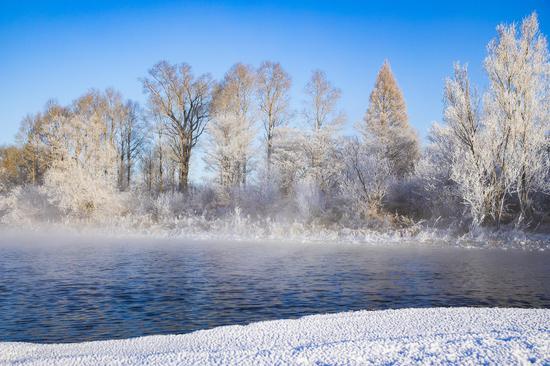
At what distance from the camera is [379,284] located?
10.7m

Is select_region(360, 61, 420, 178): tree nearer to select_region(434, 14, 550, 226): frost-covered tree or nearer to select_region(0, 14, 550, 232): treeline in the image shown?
select_region(0, 14, 550, 232): treeline

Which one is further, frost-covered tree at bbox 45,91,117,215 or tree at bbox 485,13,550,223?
frost-covered tree at bbox 45,91,117,215

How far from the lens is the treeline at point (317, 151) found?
→ 2223 cm

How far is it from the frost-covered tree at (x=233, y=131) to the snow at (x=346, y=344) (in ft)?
84.5

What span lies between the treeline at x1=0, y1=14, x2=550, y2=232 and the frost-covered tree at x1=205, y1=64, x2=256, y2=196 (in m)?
0.08

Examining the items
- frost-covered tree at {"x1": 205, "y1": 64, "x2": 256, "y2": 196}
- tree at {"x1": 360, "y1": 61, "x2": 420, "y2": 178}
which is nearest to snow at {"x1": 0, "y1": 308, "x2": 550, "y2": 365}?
tree at {"x1": 360, "y1": 61, "x2": 420, "y2": 178}

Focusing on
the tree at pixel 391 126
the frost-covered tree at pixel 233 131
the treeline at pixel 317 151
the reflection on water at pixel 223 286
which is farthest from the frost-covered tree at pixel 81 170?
the tree at pixel 391 126

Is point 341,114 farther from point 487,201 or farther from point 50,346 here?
point 50,346

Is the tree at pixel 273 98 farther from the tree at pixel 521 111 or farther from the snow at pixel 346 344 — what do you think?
the snow at pixel 346 344

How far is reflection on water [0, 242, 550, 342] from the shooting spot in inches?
298

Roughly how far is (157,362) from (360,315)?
3.58 meters

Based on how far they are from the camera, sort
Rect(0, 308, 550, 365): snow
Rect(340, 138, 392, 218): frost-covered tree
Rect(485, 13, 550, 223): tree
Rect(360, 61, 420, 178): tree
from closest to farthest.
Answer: Rect(0, 308, 550, 365): snow < Rect(485, 13, 550, 223): tree < Rect(340, 138, 392, 218): frost-covered tree < Rect(360, 61, 420, 178): tree

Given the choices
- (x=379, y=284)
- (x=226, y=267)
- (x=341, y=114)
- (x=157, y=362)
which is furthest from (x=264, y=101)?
Result: (x=157, y=362)

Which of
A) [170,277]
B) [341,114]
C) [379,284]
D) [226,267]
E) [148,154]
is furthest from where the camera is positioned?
[148,154]
